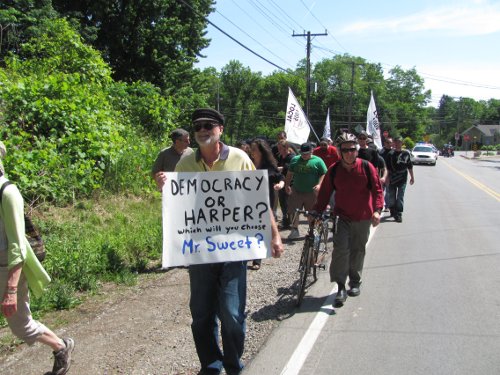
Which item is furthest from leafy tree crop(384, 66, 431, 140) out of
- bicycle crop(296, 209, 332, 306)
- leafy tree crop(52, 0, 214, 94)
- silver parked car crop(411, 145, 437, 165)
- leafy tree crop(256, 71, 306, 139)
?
bicycle crop(296, 209, 332, 306)

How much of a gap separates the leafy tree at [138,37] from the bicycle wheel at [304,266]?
1782cm

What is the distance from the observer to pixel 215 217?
3.56 m

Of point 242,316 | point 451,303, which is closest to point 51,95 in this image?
point 242,316

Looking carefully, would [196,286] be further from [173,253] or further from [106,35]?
[106,35]

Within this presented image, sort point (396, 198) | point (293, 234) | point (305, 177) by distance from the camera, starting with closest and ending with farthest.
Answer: point (305, 177)
point (293, 234)
point (396, 198)

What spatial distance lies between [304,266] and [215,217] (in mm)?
2202

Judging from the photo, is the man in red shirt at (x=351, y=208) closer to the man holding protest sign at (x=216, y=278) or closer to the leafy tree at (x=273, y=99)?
the man holding protest sign at (x=216, y=278)

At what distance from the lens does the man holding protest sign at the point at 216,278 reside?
3.40m

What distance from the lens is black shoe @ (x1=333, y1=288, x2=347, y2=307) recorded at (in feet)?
17.4

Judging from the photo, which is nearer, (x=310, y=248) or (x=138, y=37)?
(x=310, y=248)

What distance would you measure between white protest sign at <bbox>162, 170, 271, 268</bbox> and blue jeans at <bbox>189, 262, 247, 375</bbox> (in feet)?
0.38

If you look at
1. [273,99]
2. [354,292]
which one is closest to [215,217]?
[354,292]

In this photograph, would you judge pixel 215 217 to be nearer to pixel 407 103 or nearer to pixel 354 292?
pixel 354 292

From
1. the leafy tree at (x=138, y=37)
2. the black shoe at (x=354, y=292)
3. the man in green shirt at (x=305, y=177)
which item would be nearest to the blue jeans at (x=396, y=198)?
the man in green shirt at (x=305, y=177)
